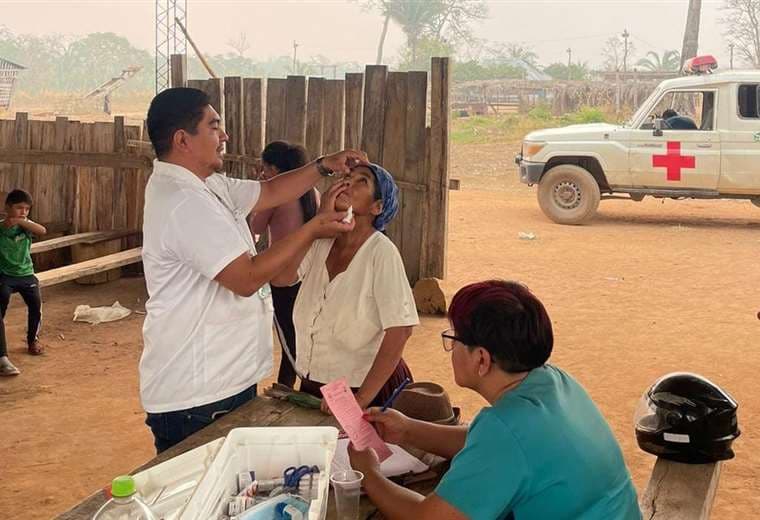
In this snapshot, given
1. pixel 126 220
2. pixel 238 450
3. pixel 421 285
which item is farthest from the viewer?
pixel 126 220

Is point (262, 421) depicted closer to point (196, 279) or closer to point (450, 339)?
point (196, 279)

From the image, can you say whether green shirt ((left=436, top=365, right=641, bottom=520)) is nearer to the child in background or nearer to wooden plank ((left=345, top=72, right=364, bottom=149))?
the child in background

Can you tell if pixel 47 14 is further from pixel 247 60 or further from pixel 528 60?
pixel 528 60

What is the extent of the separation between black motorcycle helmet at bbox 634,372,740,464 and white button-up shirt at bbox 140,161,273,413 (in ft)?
4.72

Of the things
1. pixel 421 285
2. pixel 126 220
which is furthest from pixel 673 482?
pixel 126 220

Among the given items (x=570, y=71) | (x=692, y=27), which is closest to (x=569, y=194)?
(x=692, y=27)

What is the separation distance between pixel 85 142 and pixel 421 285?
4.52 metres

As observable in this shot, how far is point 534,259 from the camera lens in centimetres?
1148

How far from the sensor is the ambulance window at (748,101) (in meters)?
13.1

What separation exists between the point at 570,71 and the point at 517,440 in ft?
133

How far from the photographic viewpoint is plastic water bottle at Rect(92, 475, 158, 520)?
1.89 metres

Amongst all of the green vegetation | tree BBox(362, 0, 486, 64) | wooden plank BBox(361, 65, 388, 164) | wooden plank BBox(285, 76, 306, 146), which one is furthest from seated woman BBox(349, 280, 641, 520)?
tree BBox(362, 0, 486, 64)

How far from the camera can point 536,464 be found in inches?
78.4

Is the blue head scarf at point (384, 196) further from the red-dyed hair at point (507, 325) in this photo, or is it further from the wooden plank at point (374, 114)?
the wooden plank at point (374, 114)
